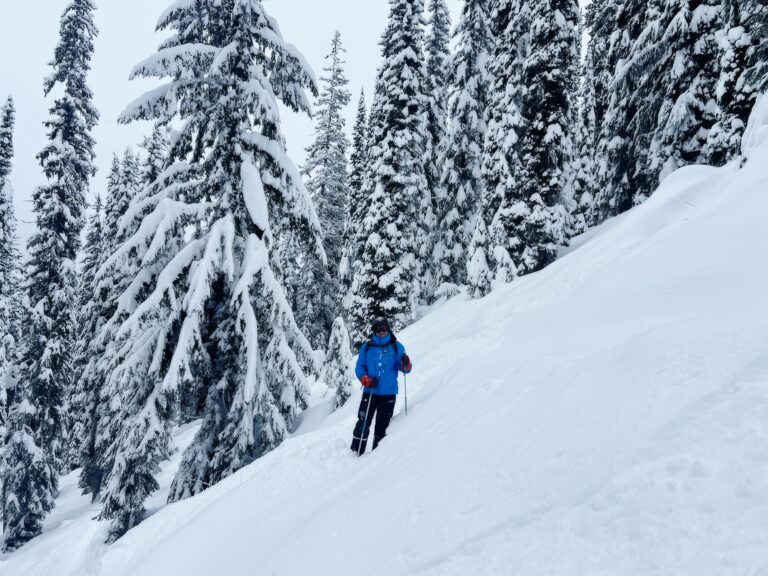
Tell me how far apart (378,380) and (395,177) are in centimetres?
1530

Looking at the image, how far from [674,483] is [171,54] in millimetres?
10020

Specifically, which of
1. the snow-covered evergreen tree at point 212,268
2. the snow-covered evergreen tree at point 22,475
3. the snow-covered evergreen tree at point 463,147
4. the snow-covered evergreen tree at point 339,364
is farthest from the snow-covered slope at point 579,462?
the snow-covered evergreen tree at point 22,475

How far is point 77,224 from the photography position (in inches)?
854

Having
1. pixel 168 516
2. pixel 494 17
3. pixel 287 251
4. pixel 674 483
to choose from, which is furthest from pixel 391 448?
pixel 287 251

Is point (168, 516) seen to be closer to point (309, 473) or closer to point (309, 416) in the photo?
point (309, 473)

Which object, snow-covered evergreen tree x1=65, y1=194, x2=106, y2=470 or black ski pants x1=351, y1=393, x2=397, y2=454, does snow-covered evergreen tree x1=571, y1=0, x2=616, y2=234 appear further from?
snow-covered evergreen tree x1=65, y1=194, x2=106, y2=470

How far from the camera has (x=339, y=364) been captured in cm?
1380

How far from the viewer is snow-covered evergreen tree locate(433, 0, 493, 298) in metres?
22.8

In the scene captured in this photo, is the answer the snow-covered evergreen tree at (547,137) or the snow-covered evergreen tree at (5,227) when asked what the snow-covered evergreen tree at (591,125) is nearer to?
the snow-covered evergreen tree at (547,137)

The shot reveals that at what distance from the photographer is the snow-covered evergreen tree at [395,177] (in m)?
20.7

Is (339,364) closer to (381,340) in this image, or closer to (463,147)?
(381,340)

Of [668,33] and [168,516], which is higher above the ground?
[668,33]

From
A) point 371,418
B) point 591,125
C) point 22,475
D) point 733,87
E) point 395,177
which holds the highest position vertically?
→ point 591,125

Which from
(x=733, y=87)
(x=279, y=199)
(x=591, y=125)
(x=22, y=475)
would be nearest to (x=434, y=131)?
(x=591, y=125)
